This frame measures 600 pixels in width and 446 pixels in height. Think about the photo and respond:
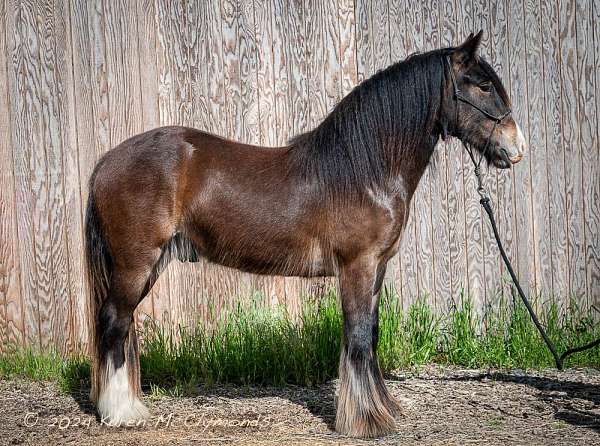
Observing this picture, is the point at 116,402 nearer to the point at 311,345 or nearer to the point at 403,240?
the point at 311,345

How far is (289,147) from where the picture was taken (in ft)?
14.2

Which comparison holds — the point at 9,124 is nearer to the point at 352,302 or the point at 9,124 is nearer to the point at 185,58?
the point at 185,58

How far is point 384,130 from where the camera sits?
4.09 m

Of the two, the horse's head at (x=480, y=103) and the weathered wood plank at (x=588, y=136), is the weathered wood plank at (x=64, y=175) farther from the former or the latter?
the weathered wood plank at (x=588, y=136)

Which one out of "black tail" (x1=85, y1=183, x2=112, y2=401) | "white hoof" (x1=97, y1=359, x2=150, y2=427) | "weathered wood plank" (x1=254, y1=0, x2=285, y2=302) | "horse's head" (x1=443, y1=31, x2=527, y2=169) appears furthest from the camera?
"weathered wood plank" (x1=254, y1=0, x2=285, y2=302)

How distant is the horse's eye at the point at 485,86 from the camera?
4.08 m

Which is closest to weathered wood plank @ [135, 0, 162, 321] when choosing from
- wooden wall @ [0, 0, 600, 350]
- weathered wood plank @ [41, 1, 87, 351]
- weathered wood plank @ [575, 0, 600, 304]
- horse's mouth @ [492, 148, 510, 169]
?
wooden wall @ [0, 0, 600, 350]

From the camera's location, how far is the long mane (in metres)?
4.07

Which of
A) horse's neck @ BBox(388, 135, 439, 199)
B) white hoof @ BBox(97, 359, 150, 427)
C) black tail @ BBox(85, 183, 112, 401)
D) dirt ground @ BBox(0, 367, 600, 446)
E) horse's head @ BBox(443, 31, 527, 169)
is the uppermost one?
horse's head @ BBox(443, 31, 527, 169)

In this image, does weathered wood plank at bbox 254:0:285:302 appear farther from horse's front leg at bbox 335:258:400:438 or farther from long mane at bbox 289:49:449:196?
horse's front leg at bbox 335:258:400:438

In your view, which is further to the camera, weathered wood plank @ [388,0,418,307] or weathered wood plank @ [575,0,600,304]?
weathered wood plank @ [575,0,600,304]

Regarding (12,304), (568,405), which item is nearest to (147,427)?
(12,304)

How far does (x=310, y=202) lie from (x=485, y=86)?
1.23 m

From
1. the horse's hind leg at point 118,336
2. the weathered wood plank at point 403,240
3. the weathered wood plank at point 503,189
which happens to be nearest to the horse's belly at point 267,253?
the horse's hind leg at point 118,336
